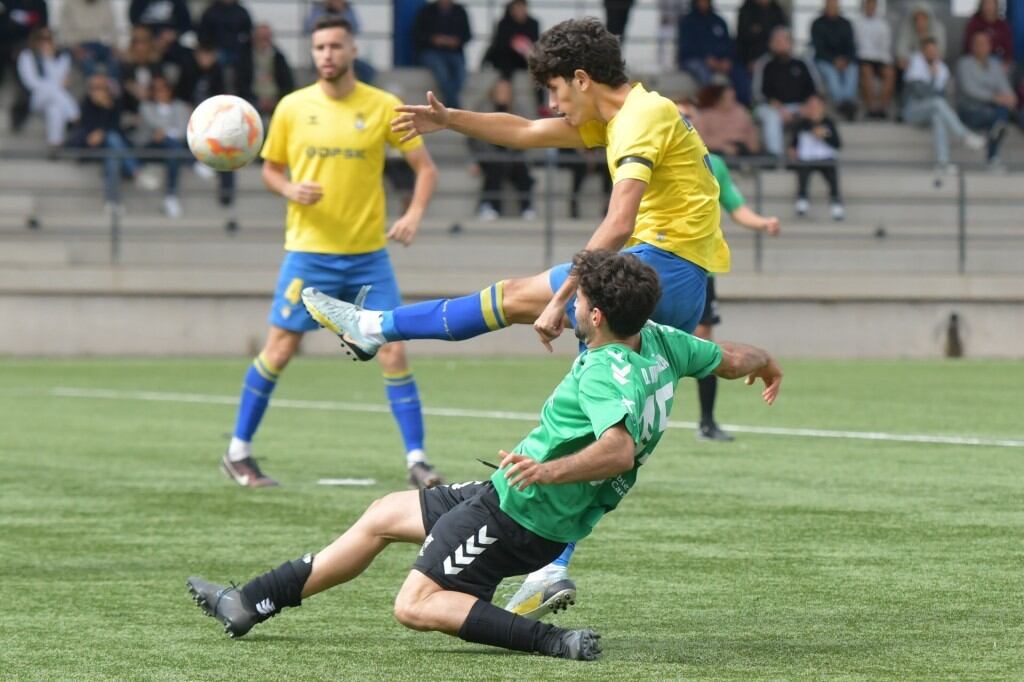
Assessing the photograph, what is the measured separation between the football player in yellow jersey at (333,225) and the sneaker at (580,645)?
4431 mm

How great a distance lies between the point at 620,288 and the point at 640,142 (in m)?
1.54

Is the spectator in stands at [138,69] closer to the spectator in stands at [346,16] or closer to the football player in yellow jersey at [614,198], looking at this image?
the spectator in stands at [346,16]

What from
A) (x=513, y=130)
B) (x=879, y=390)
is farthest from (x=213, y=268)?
(x=513, y=130)

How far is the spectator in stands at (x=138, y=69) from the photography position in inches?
930

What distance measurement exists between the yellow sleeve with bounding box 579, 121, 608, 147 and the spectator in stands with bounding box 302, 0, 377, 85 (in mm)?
15381

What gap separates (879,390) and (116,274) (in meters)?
8.96

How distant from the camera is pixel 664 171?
287 inches

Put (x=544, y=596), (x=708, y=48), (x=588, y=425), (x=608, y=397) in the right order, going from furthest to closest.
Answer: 1. (x=708, y=48)
2. (x=544, y=596)
3. (x=588, y=425)
4. (x=608, y=397)

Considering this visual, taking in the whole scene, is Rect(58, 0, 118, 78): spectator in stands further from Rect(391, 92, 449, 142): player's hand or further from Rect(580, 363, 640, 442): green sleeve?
Rect(580, 363, 640, 442): green sleeve

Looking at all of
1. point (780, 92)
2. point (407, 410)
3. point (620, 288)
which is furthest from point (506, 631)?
point (780, 92)

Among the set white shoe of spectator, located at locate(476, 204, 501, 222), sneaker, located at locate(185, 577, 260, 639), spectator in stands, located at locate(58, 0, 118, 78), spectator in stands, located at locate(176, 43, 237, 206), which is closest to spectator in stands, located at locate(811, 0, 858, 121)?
white shoe of spectator, located at locate(476, 204, 501, 222)

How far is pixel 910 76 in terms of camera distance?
25.8 metres

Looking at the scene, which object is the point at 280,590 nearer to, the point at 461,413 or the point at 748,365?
the point at 748,365

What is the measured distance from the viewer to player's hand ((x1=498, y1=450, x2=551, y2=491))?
537 cm
